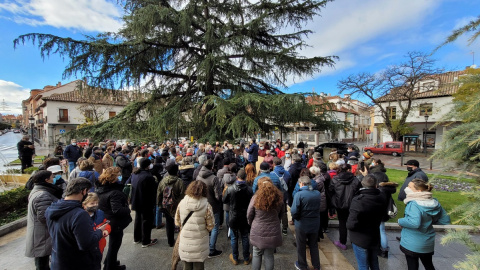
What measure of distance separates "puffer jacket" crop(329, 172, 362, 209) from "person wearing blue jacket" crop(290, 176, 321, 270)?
3.39 feet

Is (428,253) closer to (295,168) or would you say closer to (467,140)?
(467,140)

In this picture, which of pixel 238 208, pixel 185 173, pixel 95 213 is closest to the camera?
pixel 95 213

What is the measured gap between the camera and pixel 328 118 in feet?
45.0

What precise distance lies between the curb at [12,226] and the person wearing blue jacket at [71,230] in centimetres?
432

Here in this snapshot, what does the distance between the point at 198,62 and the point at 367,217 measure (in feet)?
44.5

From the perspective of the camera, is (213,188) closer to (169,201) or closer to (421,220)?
(169,201)

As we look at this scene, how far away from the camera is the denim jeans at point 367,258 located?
130 inches

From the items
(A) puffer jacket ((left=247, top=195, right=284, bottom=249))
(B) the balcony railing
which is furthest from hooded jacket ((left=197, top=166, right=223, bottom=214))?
(B) the balcony railing

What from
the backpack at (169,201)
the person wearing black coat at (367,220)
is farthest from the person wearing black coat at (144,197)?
the person wearing black coat at (367,220)

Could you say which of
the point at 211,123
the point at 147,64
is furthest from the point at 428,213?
the point at 147,64

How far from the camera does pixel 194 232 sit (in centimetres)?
319

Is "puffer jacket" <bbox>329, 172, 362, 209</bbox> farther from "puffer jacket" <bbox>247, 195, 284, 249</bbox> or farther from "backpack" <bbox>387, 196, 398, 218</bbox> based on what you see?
"puffer jacket" <bbox>247, 195, 284, 249</bbox>

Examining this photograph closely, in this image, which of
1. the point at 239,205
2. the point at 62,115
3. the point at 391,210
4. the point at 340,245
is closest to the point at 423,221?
the point at 391,210

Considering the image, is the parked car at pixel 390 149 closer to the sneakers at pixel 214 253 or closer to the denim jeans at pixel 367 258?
the denim jeans at pixel 367 258
